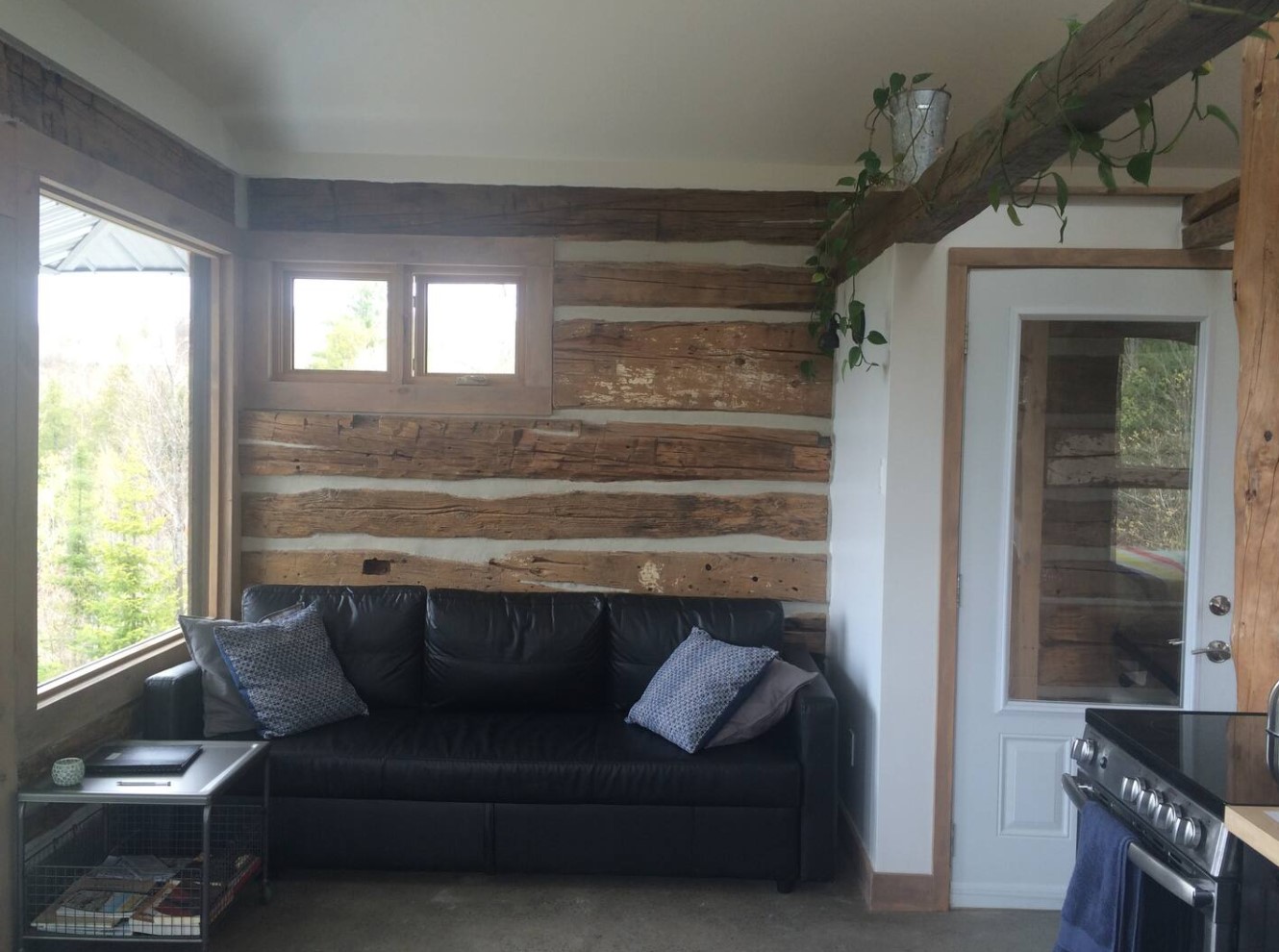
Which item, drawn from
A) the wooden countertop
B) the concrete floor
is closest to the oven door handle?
the wooden countertop

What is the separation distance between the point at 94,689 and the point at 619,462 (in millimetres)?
2059

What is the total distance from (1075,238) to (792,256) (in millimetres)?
1206

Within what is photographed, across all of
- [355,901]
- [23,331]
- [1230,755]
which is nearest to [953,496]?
[1230,755]

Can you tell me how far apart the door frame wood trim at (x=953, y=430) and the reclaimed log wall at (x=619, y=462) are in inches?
35.6

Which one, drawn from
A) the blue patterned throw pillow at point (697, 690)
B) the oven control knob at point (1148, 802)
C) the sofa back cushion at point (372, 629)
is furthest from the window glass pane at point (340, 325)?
the oven control knob at point (1148, 802)

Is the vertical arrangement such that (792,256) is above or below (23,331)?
above

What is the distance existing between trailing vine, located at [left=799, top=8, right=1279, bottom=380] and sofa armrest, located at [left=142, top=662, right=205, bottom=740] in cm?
255

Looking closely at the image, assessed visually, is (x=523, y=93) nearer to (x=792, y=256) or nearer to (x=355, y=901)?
(x=792, y=256)

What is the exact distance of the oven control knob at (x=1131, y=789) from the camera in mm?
1883

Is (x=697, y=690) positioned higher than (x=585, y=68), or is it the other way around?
(x=585, y=68)

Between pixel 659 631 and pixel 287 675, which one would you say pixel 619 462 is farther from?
pixel 287 675

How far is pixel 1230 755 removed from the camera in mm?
1853

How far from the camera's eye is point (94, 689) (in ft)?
9.84

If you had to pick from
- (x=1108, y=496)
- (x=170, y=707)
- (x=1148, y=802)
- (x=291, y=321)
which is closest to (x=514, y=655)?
(x=170, y=707)
